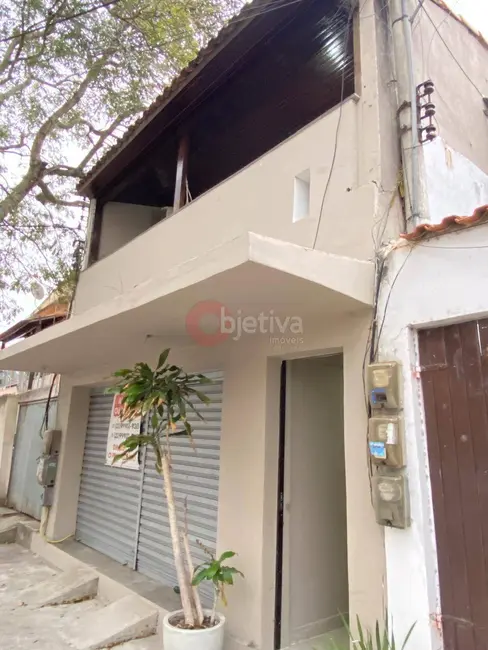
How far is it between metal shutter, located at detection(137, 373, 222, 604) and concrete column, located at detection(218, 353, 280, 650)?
0.47m

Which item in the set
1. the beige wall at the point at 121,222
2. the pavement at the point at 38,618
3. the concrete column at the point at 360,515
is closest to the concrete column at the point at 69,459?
the pavement at the point at 38,618

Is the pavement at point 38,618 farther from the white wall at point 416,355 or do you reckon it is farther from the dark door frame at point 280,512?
the white wall at point 416,355

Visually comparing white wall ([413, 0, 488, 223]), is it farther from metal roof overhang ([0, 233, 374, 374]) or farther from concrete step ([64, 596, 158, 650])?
concrete step ([64, 596, 158, 650])

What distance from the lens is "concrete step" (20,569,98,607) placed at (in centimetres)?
609

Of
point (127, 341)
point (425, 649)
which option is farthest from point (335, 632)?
point (127, 341)

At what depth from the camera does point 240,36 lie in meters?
5.80

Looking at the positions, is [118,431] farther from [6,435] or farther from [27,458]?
[6,435]

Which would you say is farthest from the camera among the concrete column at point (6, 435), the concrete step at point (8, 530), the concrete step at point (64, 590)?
the concrete column at point (6, 435)

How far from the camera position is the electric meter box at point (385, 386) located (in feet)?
11.6

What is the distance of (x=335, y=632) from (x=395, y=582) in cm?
204

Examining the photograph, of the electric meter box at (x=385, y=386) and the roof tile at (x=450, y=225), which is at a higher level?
the roof tile at (x=450, y=225)

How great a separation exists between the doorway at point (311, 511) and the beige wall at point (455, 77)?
3.12m

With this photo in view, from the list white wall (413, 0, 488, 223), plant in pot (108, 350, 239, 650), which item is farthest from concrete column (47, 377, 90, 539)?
white wall (413, 0, 488, 223)

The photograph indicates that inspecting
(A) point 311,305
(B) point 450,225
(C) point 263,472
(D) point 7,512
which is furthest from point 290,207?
(D) point 7,512
